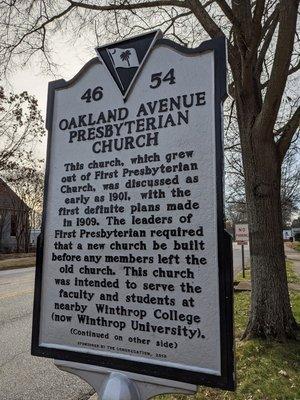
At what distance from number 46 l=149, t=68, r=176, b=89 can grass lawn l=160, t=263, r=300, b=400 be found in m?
3.28

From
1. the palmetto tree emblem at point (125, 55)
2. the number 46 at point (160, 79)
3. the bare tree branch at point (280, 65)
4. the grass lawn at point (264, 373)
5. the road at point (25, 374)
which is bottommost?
the road at point (25, 374)

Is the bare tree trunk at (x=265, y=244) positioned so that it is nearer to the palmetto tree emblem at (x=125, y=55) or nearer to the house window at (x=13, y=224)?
the palmetto tree emblem at (x=125, y=55)

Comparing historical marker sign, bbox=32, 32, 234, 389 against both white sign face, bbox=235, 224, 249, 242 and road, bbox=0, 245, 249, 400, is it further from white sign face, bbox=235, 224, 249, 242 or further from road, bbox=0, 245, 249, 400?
white sign face, bbox=235, 224, 249, 242

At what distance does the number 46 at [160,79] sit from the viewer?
2330 millimetres

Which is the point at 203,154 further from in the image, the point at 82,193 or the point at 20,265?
the point at 20,265

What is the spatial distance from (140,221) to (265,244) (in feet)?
15.3

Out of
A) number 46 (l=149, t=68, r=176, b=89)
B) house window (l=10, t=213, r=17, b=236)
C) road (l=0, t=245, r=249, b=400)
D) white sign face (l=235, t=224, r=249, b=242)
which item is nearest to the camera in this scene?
number 46 (l=149, t=68, r=176, b=89)

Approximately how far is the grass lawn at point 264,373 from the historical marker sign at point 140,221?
2544 mm

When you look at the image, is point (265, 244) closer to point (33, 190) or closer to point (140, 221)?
point (140, 221)

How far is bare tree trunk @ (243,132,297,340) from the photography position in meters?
6.38

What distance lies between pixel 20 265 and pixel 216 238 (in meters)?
24.0

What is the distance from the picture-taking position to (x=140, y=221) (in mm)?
2248

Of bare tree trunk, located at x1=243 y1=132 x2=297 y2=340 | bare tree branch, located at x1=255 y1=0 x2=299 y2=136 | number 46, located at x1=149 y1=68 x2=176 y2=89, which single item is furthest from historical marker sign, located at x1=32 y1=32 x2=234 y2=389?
bare tree trunk, located at x1=243 y1=132 x2=297 y2=340

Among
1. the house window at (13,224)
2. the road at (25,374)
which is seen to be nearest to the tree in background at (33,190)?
the house window at (13,224)
